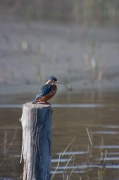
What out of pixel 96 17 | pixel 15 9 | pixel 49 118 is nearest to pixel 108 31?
pixel 96 17

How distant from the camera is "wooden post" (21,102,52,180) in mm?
4875

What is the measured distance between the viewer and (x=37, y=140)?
16.1 feet

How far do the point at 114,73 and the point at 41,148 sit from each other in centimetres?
749

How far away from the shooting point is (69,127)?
27.1 feet

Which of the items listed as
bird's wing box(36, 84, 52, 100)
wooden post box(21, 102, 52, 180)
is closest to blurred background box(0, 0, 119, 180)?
wooden post box(21, 102, 52, 180)

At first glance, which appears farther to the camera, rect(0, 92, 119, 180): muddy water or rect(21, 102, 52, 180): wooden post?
rect(0, 92, 119, 180): muddy water

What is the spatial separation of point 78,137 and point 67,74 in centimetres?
433

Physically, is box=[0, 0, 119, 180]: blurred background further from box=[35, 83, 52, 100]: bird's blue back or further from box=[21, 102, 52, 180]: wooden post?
box=[35, 83, 52, 100]: bird's blue back

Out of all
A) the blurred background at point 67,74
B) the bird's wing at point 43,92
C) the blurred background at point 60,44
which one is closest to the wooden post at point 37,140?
the bird's wing at point 43,92

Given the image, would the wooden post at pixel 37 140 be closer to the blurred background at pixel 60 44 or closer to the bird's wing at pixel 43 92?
the bird's wing at pixel 43 92

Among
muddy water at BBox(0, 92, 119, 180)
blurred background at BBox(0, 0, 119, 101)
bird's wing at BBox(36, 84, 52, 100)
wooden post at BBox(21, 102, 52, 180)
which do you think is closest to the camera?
wooden post at BBox(21, 102, 52, 180)

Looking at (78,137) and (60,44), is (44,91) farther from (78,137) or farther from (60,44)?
(60,44)

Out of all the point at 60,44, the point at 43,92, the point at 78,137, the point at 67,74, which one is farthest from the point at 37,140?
the point at 60,44

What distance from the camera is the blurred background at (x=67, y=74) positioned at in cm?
692
